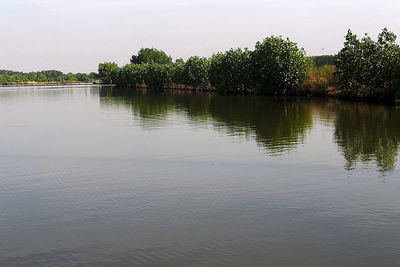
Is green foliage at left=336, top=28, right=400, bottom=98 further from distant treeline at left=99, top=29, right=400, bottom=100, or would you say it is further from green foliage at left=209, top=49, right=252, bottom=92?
green foliage at left=209, top=49, right=252, bottom=92

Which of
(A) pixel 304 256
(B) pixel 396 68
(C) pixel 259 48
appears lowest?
(A) pixel 304 256

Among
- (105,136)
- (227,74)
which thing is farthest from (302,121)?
(227,74)

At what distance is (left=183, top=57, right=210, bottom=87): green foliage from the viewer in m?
116

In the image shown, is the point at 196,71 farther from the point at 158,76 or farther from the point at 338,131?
the point at 338,131

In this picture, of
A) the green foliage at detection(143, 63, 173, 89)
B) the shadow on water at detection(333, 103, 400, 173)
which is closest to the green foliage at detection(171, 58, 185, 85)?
the green foliage at detection(143, 63, 173, 89)

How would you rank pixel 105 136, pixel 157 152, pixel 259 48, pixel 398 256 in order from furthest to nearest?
1. pixel 259 48
2. pixel 105 136
3. pixel 157 152
4. pixel 398 256

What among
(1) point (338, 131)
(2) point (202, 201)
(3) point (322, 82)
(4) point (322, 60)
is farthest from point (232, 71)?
(2) point (202, 201)

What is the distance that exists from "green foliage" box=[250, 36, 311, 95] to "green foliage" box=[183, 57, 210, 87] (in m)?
31.4

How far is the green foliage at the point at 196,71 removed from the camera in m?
116

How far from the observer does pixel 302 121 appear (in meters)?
38.8

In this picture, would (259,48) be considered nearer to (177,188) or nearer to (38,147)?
(38,147)

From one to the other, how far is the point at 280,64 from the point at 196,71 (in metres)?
42.7

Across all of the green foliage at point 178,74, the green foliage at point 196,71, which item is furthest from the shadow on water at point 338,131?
the green foliage at point 178,74

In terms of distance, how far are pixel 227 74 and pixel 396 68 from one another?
44.2 meters
